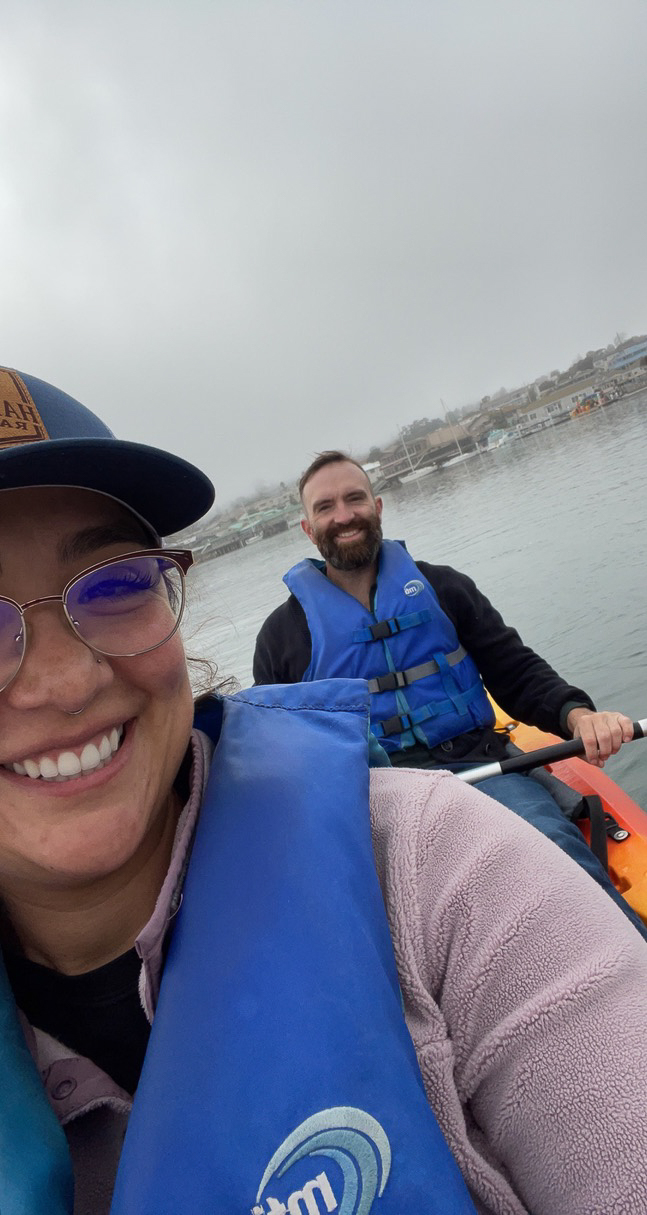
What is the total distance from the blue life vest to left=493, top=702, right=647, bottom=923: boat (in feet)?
5.38

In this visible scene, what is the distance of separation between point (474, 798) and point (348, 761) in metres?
0.21

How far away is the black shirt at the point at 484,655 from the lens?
2.68 meters

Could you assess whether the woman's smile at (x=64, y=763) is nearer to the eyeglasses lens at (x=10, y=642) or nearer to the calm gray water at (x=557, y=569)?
the eyeglasses lens at (x=10, y=642)

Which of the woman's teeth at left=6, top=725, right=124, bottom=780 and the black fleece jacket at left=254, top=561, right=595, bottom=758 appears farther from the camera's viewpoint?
the black fleece jacket at left=254, top=561, right=595, bottom=758

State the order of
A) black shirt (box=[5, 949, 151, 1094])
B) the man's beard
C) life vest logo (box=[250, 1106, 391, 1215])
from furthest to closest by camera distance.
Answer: the man's beard → black shirt (box=[5, 949, 151, 1094]) → life vest logo (box=[250, 1106, 391, 1215])

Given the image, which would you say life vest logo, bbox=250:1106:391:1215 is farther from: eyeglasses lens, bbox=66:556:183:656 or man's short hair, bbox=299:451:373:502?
man's short hair, bbox=299:451:373:502

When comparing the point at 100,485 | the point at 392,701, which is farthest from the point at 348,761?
the point at 392,701

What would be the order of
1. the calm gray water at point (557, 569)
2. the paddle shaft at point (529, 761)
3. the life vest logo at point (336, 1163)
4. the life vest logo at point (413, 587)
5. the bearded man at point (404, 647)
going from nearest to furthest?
the life vest logo at point (336, 1163), the paddle shaft at point (529, 761), the bearded man at point (404, 647), the life vest logo at point (413, 587), the calm gray water at point (557, 569)

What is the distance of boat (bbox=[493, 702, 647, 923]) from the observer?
82.6 inches

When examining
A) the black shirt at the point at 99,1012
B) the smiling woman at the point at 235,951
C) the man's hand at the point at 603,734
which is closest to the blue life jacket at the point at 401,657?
the man's hand at the point at 603,734

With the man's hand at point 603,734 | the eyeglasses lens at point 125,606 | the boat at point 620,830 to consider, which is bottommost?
the boat at point 620,830

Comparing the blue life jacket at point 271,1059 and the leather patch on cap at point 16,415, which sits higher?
the leather patch on cap at point 16,415

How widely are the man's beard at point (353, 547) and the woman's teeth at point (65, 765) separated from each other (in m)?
2.49

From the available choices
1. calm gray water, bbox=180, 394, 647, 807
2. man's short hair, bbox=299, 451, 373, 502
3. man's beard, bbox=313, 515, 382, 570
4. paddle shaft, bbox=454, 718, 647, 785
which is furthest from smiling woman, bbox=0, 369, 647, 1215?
man's short hair, bbox=299, 451, 373, 502
